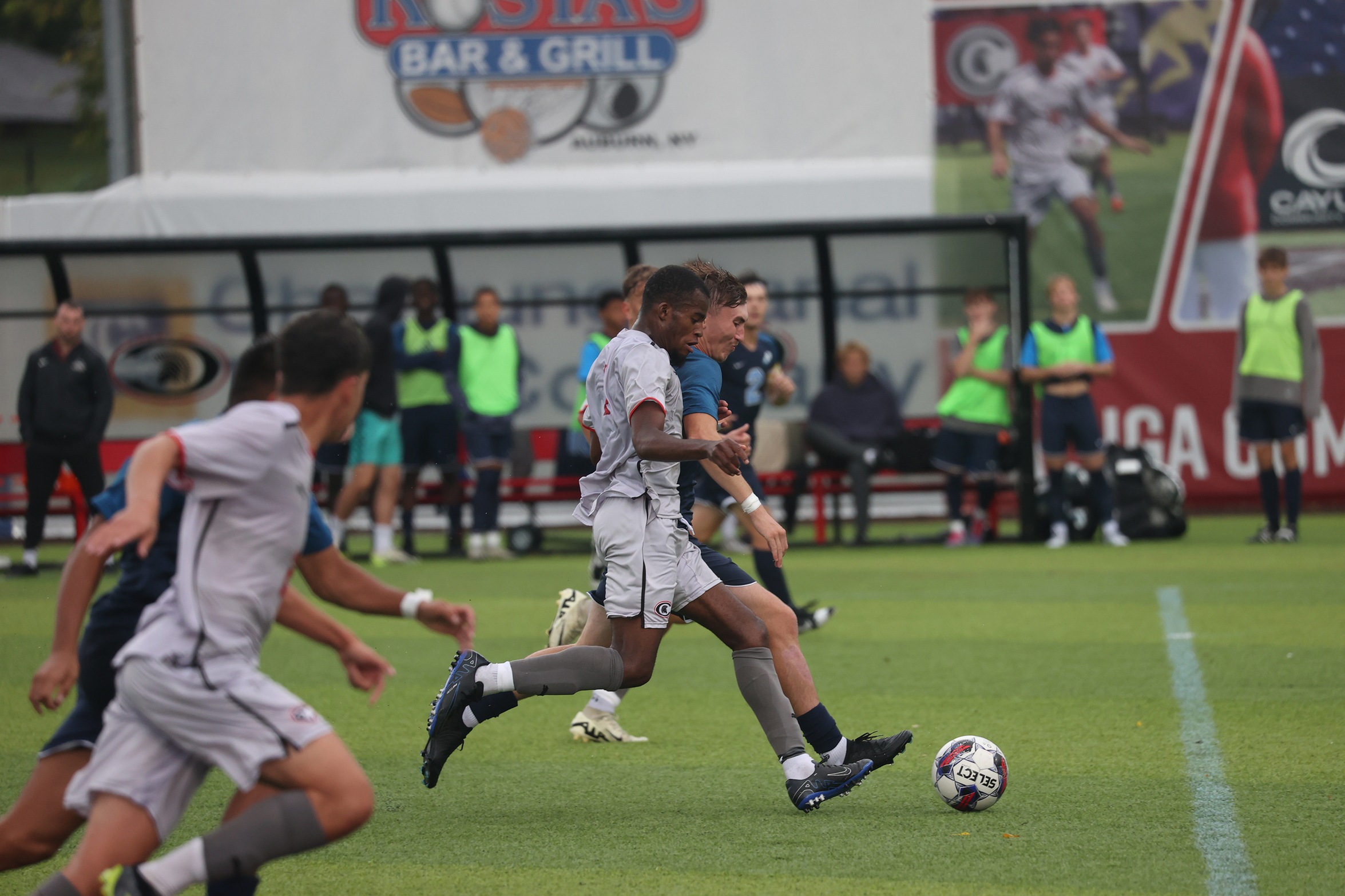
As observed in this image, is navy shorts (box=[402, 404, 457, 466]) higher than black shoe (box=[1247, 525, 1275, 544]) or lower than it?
higher

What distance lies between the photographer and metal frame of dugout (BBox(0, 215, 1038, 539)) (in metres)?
14.4

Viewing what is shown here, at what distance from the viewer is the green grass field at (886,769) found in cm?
442

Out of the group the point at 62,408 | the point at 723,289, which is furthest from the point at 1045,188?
the point at 723,289

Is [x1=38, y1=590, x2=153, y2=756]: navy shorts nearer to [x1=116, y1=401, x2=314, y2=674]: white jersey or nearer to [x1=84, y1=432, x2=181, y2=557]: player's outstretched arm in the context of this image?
[x1=116, y1=401, x2=314, y2=674]: white jersey

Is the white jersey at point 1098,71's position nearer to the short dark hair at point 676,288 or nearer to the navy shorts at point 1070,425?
the navy shorts at point 1070,425

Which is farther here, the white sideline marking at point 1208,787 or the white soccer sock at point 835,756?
the white soccer sock at point 835,756

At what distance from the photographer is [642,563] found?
16.8ft

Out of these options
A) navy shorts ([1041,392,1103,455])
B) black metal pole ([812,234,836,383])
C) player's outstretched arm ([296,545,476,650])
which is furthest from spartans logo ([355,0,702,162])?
player's outstretched arm ([296,545,476,650])

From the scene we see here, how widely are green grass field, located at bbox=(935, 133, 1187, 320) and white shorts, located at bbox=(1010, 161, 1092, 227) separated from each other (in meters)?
0.10

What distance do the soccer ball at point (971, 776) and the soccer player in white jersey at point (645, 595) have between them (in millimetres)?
243

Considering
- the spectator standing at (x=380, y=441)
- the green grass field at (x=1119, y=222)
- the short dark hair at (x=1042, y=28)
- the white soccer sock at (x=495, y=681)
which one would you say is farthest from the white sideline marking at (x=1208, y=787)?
the short dark hair at (x=1042, y=28)

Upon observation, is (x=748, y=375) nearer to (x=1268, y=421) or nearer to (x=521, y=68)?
(x=1268, y=421)

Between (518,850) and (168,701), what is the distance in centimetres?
165

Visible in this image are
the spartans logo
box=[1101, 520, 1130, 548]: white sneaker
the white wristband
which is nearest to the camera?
the white wristband
